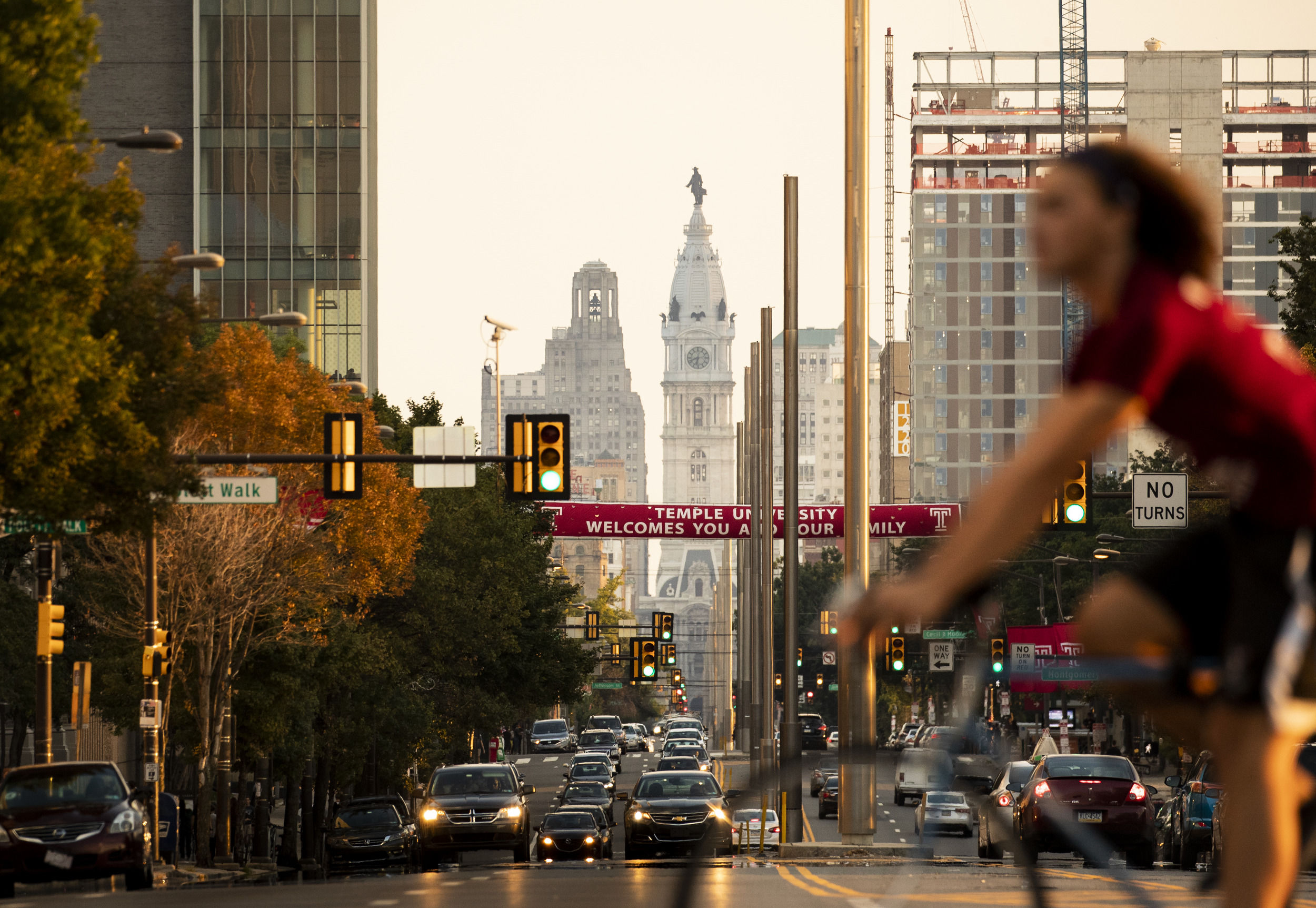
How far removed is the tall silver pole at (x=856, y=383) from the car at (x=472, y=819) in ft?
20.2

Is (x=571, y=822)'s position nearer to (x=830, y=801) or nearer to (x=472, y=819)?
(x=472, y=819)

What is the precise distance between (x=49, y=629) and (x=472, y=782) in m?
7.95

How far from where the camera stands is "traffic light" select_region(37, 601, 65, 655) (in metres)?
26.6

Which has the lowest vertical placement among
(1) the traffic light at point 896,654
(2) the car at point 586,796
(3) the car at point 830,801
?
(3) the car at point 830,801

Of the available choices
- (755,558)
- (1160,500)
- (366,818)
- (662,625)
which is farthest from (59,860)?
(662,625)

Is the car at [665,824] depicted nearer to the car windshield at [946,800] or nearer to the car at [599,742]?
the car windshield at [946,800]

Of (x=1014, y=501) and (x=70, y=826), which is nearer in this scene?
(x=1014, y=501)

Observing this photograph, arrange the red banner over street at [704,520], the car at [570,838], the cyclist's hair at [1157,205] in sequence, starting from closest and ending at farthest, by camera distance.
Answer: the cyclist's hair at [1157,205], the car at [570,838], the red banner over street at [704,520]

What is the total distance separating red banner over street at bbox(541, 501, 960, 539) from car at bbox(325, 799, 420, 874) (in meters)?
28.4

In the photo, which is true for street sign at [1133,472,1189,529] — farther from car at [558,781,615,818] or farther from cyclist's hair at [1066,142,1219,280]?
cyclist's hair at [1066,142,1219,280]

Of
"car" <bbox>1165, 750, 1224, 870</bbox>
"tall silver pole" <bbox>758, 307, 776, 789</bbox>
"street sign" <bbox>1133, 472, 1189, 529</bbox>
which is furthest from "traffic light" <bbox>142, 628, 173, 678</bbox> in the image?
"tall silver pole" <bbox>758, 307, 776, 789</bbox>

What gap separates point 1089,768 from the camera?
910 inches

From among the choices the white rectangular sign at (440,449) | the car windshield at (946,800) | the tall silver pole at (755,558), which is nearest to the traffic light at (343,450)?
the white rectangular sign at (440,449)

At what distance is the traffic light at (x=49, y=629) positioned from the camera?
2658cm
